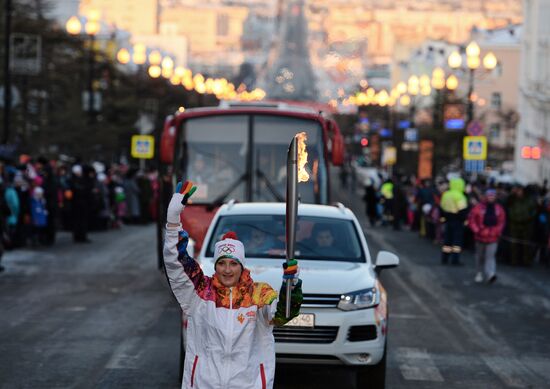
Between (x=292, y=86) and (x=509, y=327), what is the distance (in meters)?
144

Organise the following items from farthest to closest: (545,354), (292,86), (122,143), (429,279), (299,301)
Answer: (292,86), (122,143), (429,279), (545,354), (299,301)

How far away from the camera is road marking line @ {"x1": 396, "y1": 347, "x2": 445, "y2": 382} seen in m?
13.2

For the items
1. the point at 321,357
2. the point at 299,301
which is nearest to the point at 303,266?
the point at 321,357

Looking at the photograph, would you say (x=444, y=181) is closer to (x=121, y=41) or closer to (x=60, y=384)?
(x=60, y=384)

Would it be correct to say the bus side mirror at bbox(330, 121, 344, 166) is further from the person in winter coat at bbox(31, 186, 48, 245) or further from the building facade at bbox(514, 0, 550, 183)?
the building facade at bbox(514, 0, 550, 183)

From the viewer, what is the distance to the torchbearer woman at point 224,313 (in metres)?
7.71

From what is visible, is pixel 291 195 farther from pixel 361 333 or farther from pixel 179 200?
pixel 361 333

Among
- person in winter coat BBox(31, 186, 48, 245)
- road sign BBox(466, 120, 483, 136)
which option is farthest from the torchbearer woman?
road sign BBox(466, 120, 483, 136)

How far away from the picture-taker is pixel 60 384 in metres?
12.4

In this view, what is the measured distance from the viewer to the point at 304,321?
39.3 ft

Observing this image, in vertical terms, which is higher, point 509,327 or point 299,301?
point 299,301

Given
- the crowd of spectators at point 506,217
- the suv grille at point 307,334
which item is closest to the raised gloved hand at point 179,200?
the suv grille at point 307,334

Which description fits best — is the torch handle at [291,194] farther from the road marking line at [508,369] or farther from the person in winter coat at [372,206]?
the person in winter coat at [372,206]

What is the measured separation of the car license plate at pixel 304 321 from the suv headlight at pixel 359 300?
0.86 ft
